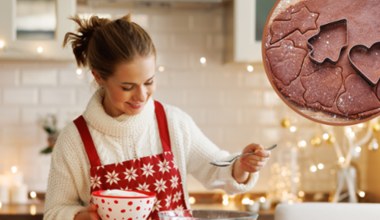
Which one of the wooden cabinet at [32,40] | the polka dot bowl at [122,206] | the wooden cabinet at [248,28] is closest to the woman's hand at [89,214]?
the polka dot bowl at [122,206]

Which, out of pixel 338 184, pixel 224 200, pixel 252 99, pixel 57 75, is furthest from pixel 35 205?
pixel 338 184

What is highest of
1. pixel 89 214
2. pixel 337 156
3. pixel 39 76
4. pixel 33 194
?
pixel 39 76

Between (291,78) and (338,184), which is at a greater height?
(291,78)

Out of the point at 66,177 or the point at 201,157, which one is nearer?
the point at 66,177

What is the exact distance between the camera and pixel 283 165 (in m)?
3.58

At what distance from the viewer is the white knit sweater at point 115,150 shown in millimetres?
2111

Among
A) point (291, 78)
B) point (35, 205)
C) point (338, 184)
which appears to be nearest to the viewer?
point (291, 78)

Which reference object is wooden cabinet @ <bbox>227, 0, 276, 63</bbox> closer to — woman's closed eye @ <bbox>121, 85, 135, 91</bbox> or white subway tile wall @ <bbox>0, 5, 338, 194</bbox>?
white subway tile wall @ <bbox>0, 5, 338, 194</bbox>

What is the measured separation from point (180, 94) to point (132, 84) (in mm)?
1510

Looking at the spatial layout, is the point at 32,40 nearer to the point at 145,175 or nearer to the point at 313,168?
the point at 145,175

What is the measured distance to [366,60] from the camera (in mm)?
2602

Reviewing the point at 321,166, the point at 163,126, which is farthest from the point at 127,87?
the point at 321,166

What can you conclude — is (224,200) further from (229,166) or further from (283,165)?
(229,166)

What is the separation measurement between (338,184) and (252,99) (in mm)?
575
